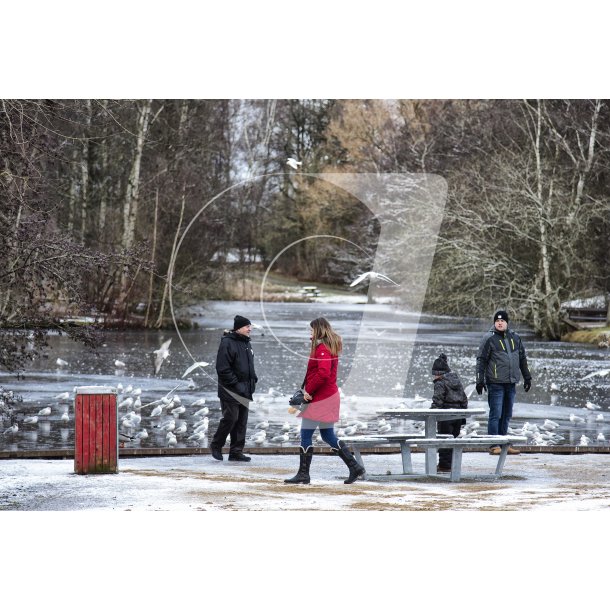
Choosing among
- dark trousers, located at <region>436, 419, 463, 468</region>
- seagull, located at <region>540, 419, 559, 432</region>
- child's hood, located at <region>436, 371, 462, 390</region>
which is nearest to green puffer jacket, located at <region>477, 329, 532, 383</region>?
dark trousers, located at <region>436, 419, 463, 468</region>

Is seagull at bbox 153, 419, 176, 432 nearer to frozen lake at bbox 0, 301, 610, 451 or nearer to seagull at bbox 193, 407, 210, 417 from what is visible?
frozen lake at bbox 0, 301, 610, 451

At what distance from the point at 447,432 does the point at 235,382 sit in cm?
223

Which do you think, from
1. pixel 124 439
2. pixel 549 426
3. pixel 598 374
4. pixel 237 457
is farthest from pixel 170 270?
pixel 598 374

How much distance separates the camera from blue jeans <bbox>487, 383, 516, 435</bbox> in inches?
467

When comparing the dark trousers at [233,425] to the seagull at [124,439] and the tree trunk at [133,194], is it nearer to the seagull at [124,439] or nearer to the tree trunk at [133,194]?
the seagull at [124,439]

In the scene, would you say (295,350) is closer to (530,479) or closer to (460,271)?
(460,271)

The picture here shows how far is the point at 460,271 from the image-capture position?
14.4 meters

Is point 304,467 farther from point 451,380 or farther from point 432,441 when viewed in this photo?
point 451,380

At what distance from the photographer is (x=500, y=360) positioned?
11.8 meters

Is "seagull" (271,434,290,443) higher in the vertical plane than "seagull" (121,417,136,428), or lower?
lower

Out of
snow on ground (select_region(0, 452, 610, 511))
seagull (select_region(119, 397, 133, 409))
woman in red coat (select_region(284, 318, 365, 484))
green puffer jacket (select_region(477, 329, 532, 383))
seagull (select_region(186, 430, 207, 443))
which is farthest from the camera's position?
seagull (select_region(119, 397, 133, 409))

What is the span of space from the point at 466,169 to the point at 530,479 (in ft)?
16.9

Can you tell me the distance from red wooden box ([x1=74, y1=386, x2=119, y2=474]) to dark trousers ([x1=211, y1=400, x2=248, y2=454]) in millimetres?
1346
